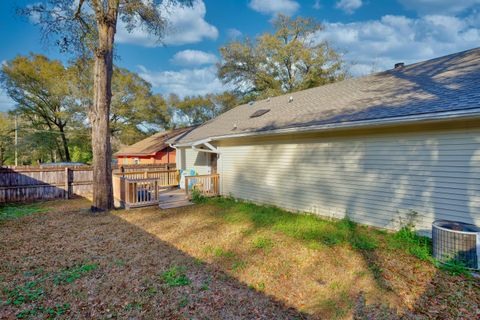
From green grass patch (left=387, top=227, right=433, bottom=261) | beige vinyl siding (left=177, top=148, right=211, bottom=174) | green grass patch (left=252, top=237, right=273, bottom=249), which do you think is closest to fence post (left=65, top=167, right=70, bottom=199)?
beige vinyl siding (left=177, top=148, right=211, bottom=174)

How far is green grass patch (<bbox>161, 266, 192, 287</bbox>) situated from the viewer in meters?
3.55

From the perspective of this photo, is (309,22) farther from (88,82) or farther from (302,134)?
(88,82)

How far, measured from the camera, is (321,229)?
5.54m

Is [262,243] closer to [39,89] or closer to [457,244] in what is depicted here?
[457,244]

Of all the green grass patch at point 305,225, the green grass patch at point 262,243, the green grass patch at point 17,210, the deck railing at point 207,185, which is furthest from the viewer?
the deck railing at point 207,185

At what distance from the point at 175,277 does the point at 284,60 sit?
21256 mm

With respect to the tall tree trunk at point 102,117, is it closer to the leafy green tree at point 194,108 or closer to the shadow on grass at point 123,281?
the shadow on grass at point 123,281

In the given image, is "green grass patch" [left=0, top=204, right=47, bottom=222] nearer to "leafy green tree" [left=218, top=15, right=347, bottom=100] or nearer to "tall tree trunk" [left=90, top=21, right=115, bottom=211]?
"tall tree trunk" [left=90, top=21, right=115, bottom=211]

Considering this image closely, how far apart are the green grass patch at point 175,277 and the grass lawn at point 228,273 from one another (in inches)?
0.7

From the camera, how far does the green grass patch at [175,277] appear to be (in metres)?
3.55

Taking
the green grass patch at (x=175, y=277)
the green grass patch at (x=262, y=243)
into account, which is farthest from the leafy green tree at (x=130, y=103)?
the green grass patch at (x=175, y=277)

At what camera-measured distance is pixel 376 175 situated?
18.2 feet

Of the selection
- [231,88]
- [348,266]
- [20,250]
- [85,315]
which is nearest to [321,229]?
[348,266]

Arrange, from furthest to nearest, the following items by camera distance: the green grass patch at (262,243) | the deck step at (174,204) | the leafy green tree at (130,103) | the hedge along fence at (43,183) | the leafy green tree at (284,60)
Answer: the leafy green tree at (130,103) < the leafy green tree at (284,60) < the hedge along fence at (43,183) < the deck step at (174,204) < the green grass patch at (262,243)
